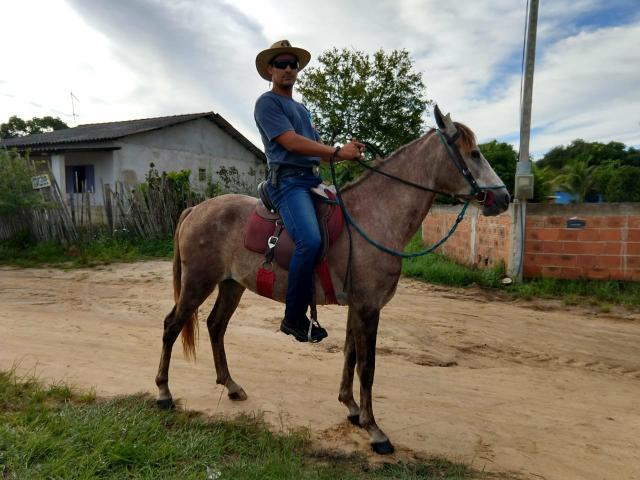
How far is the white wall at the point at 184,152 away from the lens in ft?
52.1

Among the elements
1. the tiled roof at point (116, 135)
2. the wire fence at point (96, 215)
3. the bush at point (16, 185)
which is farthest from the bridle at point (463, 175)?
the tiled roof at point (116, 135)

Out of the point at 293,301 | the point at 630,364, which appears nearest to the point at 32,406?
the point at 293,301

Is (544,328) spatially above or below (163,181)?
below

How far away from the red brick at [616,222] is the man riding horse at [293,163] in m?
5.92

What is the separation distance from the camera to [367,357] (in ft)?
9.95

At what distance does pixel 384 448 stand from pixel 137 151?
16010mm

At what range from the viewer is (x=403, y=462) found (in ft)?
9.04

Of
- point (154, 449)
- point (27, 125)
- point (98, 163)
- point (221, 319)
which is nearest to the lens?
point (154, 449)

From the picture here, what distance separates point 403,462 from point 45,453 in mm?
2220

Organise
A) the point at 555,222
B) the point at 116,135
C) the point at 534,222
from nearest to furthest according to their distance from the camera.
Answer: the point at 555,222
the point at 534,222
the point at 116,135

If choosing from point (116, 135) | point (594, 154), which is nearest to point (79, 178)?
point (116, 135)

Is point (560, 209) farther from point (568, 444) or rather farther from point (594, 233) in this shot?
point (568, 444)

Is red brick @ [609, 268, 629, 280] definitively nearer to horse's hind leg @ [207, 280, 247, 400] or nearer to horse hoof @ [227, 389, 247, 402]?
horse's hind leg @ [207, 280, 247, 400]

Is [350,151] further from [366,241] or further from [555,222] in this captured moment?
[555,222]
